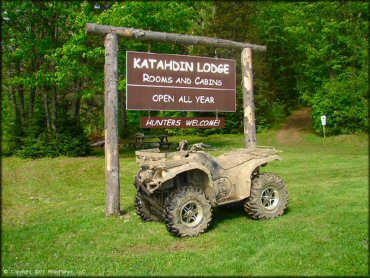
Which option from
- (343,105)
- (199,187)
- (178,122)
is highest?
(343,105)

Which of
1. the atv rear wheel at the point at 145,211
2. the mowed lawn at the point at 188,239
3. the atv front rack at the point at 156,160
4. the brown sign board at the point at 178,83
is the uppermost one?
the brown sign board at the point at 178,83

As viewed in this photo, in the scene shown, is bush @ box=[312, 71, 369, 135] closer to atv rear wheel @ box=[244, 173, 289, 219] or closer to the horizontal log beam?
the horizontal log beam

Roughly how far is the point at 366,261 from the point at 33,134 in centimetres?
1804

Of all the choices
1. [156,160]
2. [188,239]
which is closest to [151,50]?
[156,160]

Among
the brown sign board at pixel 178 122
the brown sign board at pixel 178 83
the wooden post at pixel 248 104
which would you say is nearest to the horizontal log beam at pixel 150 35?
the wooden post at pixel 248 104

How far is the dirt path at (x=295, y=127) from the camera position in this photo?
91.1ft

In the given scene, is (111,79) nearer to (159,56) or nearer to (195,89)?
(159,56)

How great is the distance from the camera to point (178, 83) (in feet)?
28.9

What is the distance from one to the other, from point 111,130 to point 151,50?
11598mm

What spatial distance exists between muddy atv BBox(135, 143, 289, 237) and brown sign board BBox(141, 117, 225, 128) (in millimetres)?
934

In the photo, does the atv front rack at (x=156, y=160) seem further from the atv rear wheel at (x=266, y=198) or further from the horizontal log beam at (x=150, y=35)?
the horizontal log beam at (x=150, y=35)

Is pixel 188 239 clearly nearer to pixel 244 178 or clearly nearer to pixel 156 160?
pixel 156 160

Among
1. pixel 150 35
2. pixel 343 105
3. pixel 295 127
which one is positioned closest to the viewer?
pixel 150 35

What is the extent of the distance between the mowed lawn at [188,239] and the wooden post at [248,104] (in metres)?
1.84
